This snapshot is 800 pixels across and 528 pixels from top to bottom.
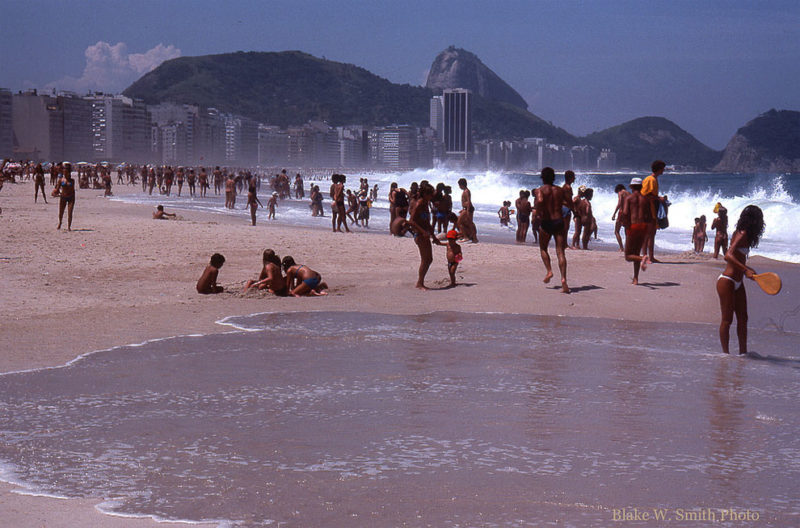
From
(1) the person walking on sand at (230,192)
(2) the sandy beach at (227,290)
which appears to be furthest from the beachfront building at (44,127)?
(2) the sandy beach at (227,290)

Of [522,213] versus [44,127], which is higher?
[44,127]

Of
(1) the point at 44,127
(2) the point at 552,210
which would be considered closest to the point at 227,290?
(2) the point at 552,210

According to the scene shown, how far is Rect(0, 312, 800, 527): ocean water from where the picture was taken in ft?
13.4

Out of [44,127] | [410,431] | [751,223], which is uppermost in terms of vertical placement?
[44,127]

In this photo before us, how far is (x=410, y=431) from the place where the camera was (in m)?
5.30

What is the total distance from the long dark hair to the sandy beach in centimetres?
297

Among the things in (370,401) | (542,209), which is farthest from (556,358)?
(542,209)

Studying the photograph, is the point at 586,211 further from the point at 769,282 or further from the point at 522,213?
the point at 769,282

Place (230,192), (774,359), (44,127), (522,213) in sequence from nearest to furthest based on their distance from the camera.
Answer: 1. (774,359)
2. (522,213)
3. (230,192)
4. (44,127)

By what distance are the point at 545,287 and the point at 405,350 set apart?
459 centimetres

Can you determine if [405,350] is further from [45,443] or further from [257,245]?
[257,245]

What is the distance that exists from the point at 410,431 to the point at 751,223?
3.89 m

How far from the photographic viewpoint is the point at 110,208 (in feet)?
107

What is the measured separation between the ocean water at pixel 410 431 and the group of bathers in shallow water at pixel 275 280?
298 centimetres
